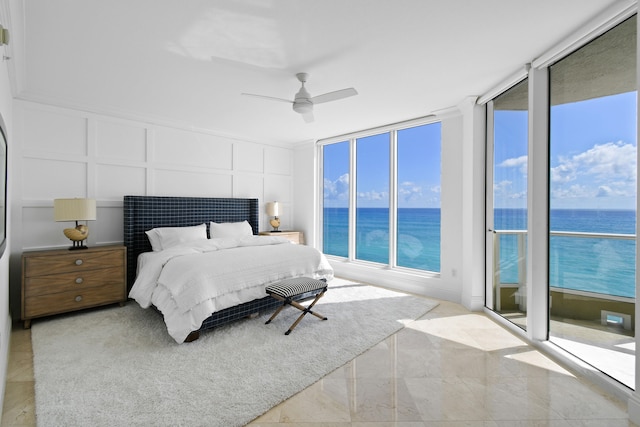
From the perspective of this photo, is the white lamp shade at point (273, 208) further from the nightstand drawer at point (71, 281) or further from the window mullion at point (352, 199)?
Answer: the nightstand drawer at point (71, 281)

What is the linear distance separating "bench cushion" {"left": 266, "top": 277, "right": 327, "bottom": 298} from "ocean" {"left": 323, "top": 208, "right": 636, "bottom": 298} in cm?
209

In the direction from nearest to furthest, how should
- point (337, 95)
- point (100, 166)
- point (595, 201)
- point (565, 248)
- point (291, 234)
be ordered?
point (595, 201) < point (565, 248) < point (337, 95) < point (100, 166) < point (291, 234)

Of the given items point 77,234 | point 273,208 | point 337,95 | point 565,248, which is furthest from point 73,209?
point 565,248

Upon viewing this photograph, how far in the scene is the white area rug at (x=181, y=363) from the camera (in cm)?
188

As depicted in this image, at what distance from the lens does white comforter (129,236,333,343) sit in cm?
280

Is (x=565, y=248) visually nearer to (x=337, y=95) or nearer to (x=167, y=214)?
(x=337, y=95)

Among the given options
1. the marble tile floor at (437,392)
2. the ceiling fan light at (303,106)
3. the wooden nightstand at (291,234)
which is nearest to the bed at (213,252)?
the wooden nightstand at (291,234)

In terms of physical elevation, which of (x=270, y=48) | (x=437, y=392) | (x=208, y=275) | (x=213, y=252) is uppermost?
(x=270, y=48)

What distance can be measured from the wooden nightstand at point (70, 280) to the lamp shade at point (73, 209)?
14.8 inches

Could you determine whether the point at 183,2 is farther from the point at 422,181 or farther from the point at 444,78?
the point at 422,181

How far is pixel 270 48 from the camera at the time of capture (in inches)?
98.2

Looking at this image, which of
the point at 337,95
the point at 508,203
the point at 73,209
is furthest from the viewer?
the point at 73,209

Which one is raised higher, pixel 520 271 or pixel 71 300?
pixel 520 271

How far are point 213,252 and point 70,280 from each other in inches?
61.0
